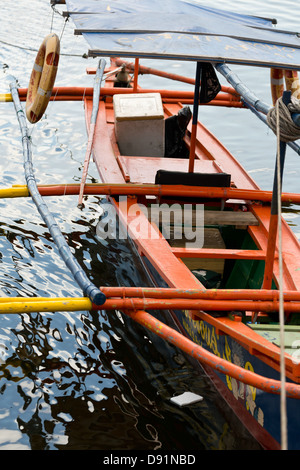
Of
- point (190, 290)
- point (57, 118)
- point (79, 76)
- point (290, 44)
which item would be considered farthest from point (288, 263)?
point (79, 76)

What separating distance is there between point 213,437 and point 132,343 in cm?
134

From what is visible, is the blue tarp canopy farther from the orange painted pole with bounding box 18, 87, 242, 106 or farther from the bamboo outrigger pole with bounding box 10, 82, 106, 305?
the orange painted pole with bounding box 18, 87, 242, 106

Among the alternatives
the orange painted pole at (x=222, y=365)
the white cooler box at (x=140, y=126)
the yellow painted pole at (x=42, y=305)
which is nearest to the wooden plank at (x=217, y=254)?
the orange painted pole at (x=222, y=365)

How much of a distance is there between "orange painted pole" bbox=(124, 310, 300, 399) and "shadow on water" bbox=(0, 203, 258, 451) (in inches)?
32.1

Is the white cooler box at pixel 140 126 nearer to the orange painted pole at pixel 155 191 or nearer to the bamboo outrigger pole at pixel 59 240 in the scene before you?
the bamboo outrigger pole at pixel 59 240

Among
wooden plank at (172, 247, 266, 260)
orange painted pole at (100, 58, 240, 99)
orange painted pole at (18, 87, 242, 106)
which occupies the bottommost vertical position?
wooden plank at (172, 247, 266, 260)

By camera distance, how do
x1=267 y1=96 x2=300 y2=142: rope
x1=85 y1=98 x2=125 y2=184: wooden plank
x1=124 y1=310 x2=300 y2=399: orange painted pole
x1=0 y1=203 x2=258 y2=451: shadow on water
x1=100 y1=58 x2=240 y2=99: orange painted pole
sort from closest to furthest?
1. x1=124 y1=310 x2=300 y2=399: orange painted pole
2. x1=267 y1=96 x2=300 y2=142: rope
3. x1=0 y1=203 x2=258 y2=451: shadow on water
4. x1=85 y1=98 x2=125 y2=184: wooden plank
5. x1=100 y1=58 x2=240 y2=99: orange painted pole

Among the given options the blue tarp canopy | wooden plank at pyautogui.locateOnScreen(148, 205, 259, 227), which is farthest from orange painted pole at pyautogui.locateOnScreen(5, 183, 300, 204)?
the blue tarp canopy

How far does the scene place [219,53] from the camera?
5.91 m

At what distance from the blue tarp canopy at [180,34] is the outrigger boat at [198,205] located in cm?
2

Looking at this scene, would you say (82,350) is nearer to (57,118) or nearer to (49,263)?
(49,263)

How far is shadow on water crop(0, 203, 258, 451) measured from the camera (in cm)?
489

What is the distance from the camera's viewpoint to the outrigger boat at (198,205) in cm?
430

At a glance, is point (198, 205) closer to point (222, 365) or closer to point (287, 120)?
point (287, 120)
